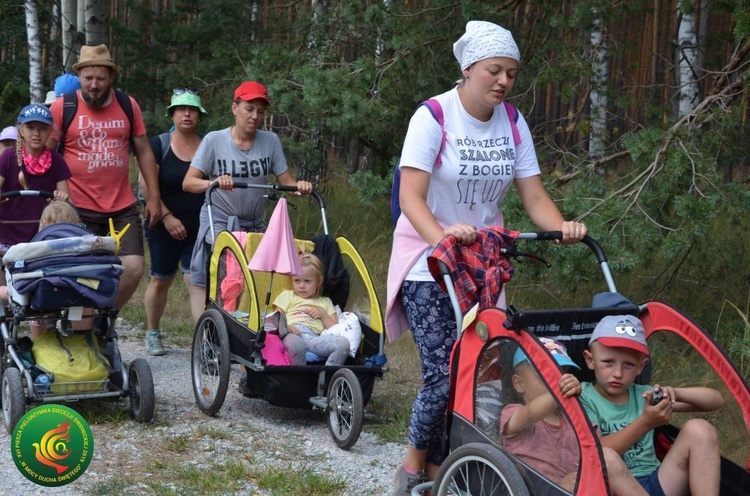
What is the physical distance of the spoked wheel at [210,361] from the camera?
19.1 feet

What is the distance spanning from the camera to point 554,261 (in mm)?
6531

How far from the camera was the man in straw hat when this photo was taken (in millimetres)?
6625

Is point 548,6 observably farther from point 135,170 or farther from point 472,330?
point 135,170

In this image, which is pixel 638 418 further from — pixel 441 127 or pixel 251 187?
pixel 251 187

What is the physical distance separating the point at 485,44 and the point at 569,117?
5.11 m

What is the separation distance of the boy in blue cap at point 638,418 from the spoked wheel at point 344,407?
187cm

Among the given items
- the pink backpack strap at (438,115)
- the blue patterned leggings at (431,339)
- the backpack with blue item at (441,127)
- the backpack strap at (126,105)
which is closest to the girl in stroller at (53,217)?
the backpack strap at (126,105)

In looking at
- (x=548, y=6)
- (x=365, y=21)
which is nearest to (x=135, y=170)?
(x=365, y=21)

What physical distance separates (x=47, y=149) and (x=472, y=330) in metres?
3.83

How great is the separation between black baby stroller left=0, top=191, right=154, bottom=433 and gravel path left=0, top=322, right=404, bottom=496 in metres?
Answer: 0.22

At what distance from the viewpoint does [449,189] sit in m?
3.98

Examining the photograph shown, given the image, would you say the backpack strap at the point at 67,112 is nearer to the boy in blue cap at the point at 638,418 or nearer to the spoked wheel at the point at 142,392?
the spoked wheel at the point at 142,392

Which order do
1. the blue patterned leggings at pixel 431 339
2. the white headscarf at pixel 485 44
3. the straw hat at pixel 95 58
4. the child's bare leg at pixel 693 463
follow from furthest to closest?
1. the straw hat at pixel 95 58
2. the blue patterned leggings at pixel 431 339
3. the white headscarf at pixel 485 44
4. the child's bare leg at pixel 693 463

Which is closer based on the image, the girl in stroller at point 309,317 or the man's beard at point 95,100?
the girl in stroller at point 309,317
